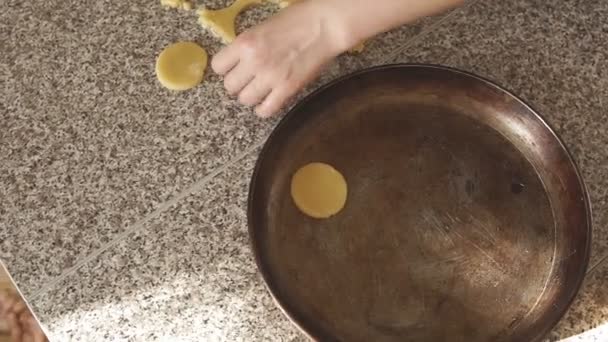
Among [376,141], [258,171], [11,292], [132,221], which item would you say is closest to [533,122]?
[376,141]

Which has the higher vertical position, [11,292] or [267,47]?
[267,47]

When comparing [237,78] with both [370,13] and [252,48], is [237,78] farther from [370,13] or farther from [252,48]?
[370,13]

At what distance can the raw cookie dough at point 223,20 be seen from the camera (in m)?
0.79

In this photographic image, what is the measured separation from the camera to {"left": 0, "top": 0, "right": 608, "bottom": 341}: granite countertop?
2.28 ft

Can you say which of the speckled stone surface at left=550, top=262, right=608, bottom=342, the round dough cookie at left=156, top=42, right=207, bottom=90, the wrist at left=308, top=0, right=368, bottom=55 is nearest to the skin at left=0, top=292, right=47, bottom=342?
the round dough cookie at left=156, top=42, right=207, bottom=90

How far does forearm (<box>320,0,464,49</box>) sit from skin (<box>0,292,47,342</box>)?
627 millimetres

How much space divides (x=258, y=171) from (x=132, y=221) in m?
0.16

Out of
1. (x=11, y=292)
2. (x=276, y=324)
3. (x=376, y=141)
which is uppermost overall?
(x=376, y=141)

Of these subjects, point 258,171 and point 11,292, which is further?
point 11,292

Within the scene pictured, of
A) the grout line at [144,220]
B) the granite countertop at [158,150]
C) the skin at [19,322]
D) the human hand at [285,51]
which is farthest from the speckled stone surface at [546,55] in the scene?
the skin at [19,322]

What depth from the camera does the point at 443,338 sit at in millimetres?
661

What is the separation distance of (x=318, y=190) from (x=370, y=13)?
204mm

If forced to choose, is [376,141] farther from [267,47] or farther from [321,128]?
[267,47]

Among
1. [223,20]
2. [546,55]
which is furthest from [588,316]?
[223,20]
